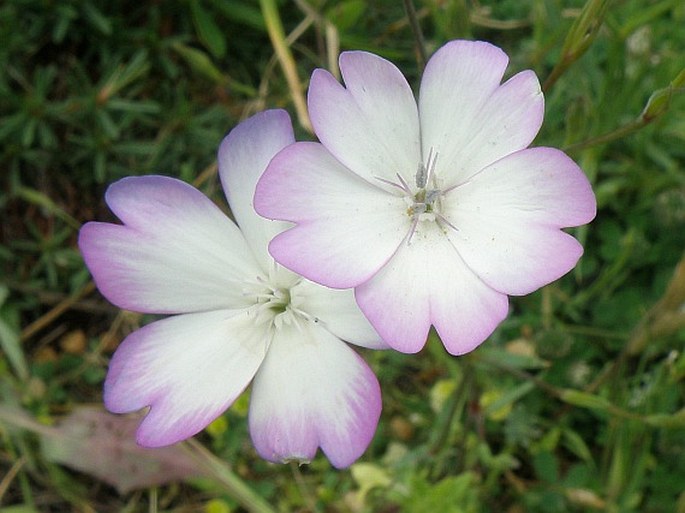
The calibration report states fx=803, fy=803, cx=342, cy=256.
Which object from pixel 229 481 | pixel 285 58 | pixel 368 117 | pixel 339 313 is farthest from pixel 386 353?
pixel 368 117

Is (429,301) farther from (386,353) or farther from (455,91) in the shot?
(386,353)

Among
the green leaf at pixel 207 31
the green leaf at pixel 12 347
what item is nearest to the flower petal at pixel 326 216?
the green leaf at pixel 207 31

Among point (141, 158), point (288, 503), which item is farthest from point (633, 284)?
point (141, 158)

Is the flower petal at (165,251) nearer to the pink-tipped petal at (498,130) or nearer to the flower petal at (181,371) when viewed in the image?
the flower petal at (181,371)

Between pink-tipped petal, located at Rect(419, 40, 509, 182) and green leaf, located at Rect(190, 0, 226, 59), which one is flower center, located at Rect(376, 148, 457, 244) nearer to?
pink-tipped petal, located at Rect(419, 40, 509, 182)

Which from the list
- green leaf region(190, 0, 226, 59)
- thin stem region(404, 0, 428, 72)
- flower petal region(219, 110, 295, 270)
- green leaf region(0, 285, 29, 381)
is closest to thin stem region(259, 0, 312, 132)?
green leaf region(190, 0, 226, 59)

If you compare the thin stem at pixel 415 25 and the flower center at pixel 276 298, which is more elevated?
the thin stem at pixel 415 25
